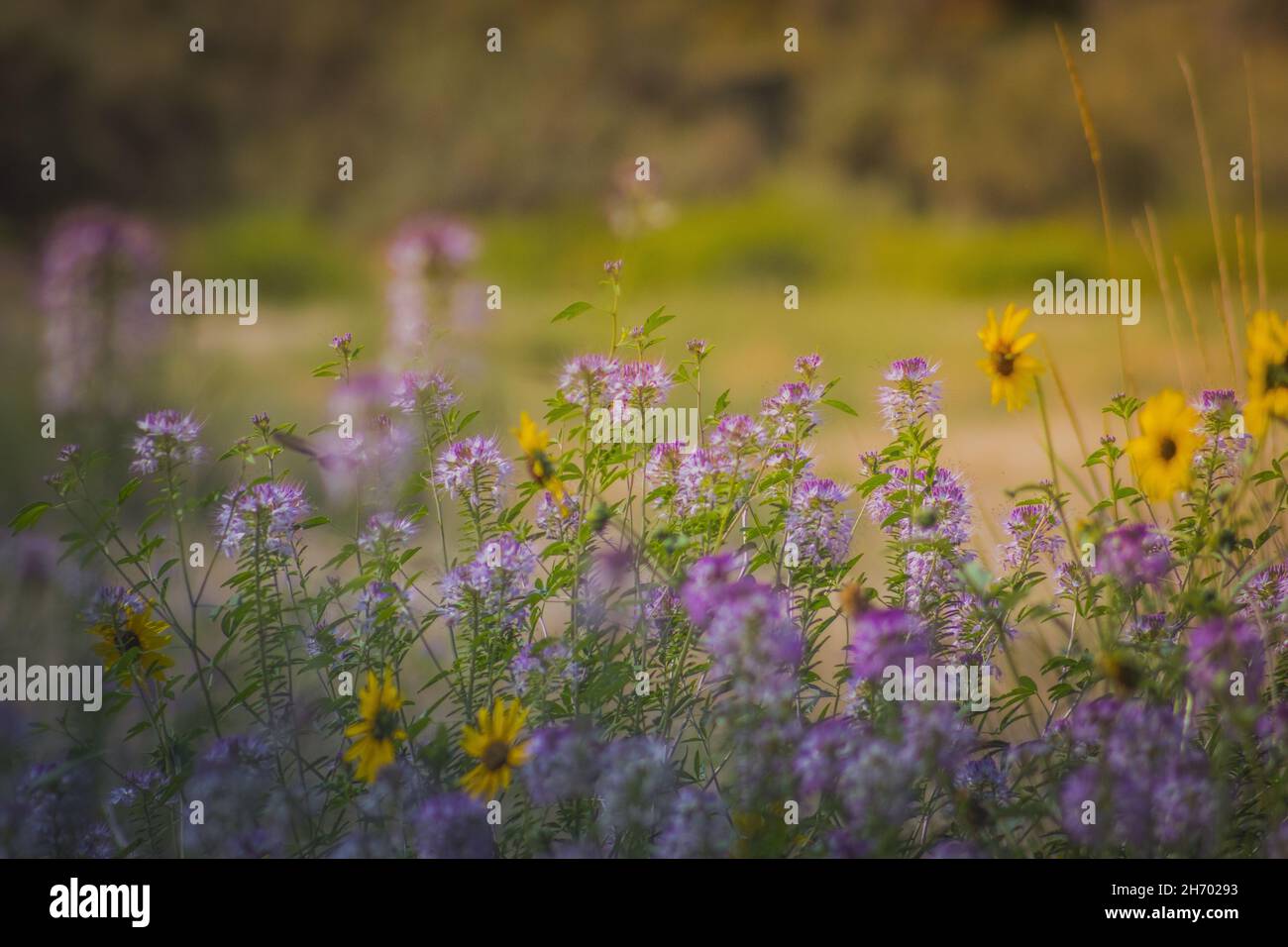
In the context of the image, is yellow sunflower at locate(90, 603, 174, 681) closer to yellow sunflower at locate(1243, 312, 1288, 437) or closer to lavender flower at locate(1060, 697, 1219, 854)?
lavender flower at locate(1060, 697, 1219, 854)

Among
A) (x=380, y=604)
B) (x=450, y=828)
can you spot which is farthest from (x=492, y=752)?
(x=380, y=604)

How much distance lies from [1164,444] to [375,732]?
842mm

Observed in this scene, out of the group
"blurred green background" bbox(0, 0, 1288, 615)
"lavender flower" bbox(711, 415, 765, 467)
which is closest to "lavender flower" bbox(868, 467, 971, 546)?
"lavender flower" bbox(711, 415, 765, 467)

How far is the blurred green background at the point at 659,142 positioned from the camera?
501 cm

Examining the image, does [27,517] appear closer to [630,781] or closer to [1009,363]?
[630,781]

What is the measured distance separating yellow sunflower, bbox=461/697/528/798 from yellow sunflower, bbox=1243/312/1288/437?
78 cm

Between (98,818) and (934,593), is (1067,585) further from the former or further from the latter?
(98,818)

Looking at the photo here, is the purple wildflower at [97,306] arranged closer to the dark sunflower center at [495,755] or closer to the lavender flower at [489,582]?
the lavender flower at [489,582]

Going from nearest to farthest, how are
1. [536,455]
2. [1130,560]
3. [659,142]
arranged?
[1130,560]
[536,455]
[659,142]

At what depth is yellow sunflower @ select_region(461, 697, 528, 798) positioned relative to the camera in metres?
1.13

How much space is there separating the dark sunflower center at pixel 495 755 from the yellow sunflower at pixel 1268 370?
0.80 metres

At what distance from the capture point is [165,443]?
50.4 inches

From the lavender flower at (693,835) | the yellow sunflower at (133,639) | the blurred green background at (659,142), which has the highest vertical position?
the blurred green background at (659,142)

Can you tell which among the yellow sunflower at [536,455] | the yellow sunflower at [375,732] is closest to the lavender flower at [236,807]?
the yellow sunflower at [375,732]
